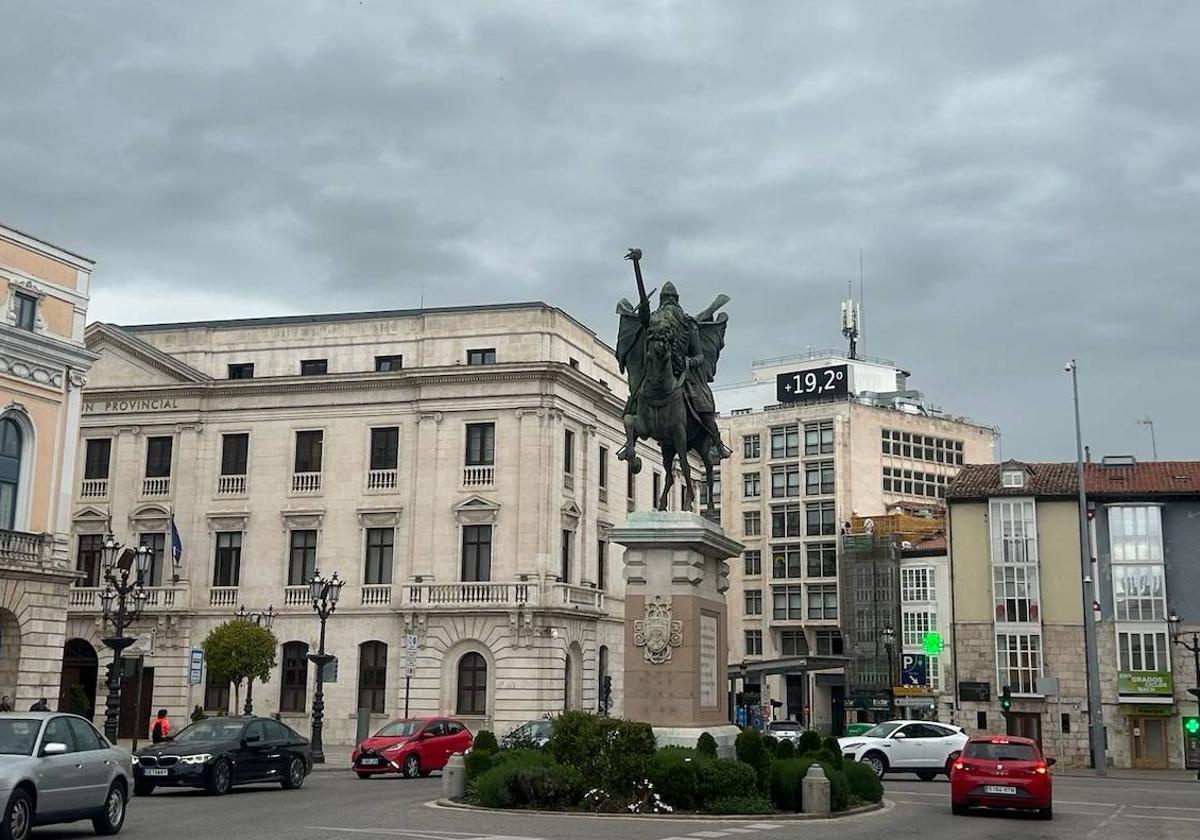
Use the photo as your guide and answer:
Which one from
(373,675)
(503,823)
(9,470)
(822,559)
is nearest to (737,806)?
(503,823)

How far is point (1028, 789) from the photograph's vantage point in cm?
2239

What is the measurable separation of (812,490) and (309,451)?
44005 mm

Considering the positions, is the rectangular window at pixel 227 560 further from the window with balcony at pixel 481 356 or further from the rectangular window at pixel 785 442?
the rectangular window at pixel 785 442

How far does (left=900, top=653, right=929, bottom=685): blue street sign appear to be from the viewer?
68812 mm

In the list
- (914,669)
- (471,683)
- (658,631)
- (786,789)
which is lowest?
(786,789)

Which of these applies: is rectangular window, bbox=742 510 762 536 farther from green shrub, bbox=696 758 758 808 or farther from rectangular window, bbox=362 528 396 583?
green shrub, bbox=696 758 758 808

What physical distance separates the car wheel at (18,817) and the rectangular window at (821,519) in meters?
76.1

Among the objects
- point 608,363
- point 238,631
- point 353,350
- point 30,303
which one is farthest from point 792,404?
point 30,303

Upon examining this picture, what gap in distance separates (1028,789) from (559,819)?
28.9ft

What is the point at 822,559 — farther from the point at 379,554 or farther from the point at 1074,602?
the point at 379,554

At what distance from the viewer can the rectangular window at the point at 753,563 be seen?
300 ft

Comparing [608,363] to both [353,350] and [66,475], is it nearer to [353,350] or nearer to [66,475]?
[353,350]

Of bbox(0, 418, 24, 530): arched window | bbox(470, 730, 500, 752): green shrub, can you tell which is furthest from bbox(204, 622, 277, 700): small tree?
bbox(470, 730, 500, 752): green shrub

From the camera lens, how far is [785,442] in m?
92.9
